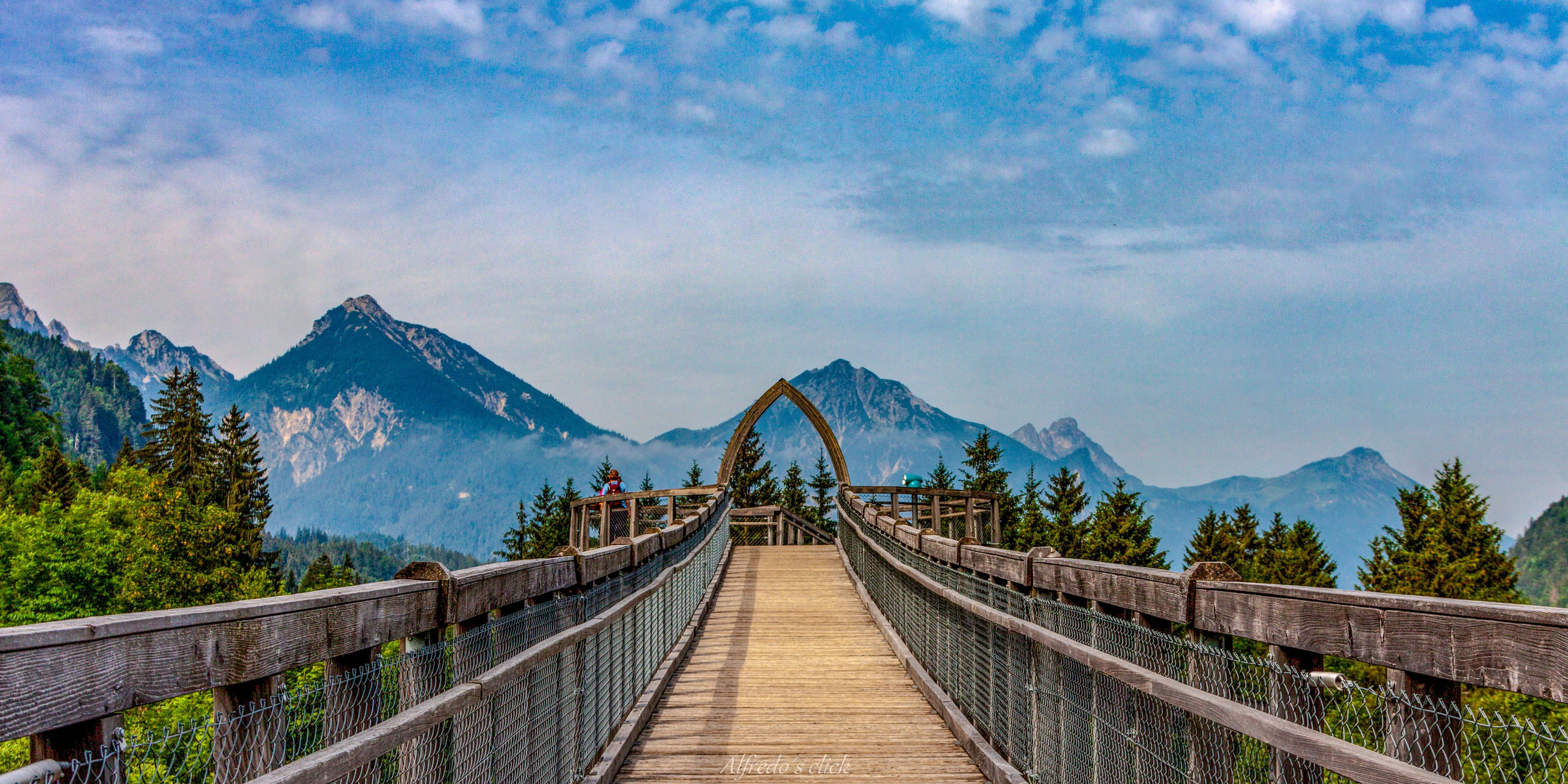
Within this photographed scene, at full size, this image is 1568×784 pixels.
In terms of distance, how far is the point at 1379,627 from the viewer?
2.82 metres

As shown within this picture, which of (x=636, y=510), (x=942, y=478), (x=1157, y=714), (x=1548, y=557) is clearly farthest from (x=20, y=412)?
(x=1548, y=557)

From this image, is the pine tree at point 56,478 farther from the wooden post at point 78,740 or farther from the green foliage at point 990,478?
the wooden post at point 78,740

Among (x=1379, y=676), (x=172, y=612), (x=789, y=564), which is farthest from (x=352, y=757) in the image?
(x=1379, y=676)

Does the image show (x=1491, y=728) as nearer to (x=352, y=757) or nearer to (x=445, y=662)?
(x=352, y=757)

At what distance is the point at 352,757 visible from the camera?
8.84 feet

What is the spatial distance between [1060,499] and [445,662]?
68.2 m

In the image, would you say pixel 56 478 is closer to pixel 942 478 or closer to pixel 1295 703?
pixel 942 478

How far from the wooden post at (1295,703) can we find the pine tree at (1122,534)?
5802 centimetres

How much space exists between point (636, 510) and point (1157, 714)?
74.8 ft

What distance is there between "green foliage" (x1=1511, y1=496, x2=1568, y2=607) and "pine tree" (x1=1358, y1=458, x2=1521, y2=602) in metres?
128

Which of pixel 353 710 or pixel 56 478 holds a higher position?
pixel 56 478

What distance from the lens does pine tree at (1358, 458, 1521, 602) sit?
48531mm

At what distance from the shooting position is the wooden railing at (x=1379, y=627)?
236 cm

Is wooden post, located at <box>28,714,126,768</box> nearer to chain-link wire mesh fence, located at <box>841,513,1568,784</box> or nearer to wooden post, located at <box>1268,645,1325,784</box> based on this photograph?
chain-link wire mesh fence, located at <box>841,513,1568,784</box>
